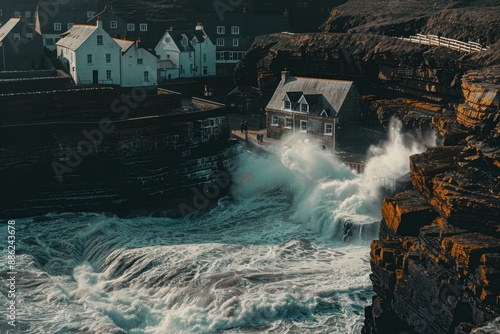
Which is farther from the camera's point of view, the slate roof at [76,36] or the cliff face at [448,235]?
the slate roof at [76,36]

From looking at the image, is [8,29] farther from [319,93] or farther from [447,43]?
[447,43]

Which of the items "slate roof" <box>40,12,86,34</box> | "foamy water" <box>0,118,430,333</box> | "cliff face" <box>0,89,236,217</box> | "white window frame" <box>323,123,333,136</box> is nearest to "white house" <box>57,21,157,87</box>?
A: "cliff face" <box>0,89,236,217</box>

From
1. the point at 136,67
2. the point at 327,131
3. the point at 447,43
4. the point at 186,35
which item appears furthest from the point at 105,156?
the point at 186,35

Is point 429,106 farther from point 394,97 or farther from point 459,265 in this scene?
point 459,265

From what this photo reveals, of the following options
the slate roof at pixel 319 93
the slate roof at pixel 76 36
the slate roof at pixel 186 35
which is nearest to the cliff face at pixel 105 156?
the slate roof at pixel 319 93

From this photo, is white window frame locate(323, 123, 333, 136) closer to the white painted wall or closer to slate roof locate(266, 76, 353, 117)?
slate roof locate(266, 76, 353, 117)

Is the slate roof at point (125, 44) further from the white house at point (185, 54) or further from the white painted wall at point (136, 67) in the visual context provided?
the white house at point (185, 54)
